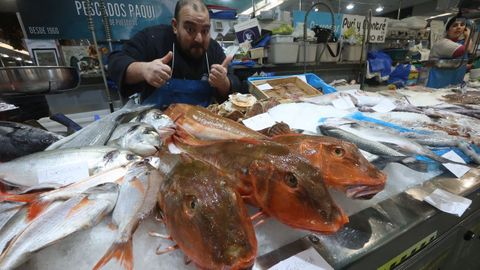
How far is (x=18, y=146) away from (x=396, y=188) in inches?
59.6

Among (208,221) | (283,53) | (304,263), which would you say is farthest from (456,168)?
(283,53)

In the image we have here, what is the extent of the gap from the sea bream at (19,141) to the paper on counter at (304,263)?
104 cm

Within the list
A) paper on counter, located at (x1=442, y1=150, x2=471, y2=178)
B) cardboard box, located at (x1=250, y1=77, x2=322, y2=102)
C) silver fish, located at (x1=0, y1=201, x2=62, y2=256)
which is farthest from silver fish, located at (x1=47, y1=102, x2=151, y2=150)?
paper on counter, located at (x1=442, y1=150, x2=471, y2=178)

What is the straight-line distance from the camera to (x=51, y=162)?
30.3 inches

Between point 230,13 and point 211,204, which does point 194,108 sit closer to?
point 211,204

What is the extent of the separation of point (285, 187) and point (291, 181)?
0.02 m

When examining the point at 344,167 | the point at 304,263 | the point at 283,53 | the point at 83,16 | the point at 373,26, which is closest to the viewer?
the point at 304,263

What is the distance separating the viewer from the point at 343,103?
1.81 m

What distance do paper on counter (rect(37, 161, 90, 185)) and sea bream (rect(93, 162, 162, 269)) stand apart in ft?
0.74

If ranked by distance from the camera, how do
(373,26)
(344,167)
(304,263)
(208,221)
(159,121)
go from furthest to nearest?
1. (373,26)
2. (159,121)
3. (344,167)
4. (304,263)
5. (208,221)

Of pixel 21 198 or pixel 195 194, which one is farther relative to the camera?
pixel 21 198

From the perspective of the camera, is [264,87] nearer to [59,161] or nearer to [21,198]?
[59,161]

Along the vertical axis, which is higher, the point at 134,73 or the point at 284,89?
the point at 134,73

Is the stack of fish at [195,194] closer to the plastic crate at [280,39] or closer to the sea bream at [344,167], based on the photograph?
the sea bream at [344,167]
